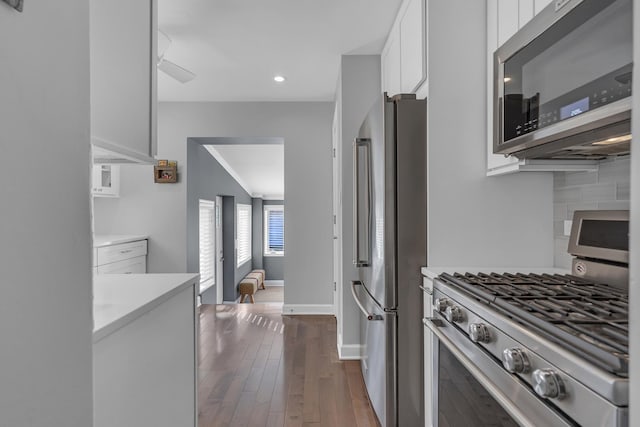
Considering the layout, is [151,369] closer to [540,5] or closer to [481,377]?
[481,377]

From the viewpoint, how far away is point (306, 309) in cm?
438

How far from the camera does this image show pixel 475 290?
1213mm

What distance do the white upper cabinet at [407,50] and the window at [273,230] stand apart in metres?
6.93

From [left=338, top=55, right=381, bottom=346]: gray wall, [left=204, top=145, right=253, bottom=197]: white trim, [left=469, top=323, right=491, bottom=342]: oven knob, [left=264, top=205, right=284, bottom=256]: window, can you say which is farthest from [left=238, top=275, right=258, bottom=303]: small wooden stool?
[left=469, top=323, right=491, bottom=342]: oven knob

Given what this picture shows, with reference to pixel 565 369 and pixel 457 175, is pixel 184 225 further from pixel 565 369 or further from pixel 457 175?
pixel 565 369

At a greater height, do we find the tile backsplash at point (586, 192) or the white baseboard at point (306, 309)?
the tile backsplash at point (586, 192)

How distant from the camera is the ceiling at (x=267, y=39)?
8.12 feet


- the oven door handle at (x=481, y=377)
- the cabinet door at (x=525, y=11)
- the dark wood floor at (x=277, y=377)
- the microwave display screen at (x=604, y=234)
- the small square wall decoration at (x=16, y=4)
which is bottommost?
the dark wood floor at (x=277, y=377)

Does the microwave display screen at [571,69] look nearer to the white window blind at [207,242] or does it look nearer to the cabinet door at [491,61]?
the cabinet door at [491,61]

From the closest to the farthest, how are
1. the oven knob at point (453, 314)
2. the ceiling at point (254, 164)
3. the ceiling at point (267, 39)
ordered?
the oven knob at point (453, 314) → the ceiling at point (267, 39) → the ceiling at point (254, 164)

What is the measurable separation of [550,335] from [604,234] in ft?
2.67

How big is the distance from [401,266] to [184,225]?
3.27 m

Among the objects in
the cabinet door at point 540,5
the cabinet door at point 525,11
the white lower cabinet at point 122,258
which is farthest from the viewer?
the white lower cabinet at point 122,258

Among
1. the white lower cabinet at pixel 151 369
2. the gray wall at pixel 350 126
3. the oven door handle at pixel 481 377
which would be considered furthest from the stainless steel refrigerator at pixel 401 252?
the gray wall at pixel 350 126
